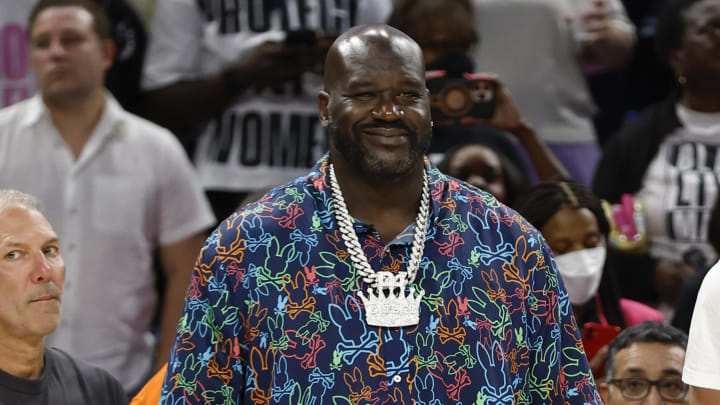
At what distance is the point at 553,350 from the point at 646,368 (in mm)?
1066

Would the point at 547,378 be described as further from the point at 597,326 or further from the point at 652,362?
the point at 597,326

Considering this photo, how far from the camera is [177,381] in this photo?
2.37 metres

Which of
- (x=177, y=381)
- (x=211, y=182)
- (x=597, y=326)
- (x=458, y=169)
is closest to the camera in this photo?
(x=177, y=381)

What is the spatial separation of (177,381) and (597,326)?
1.73 meters

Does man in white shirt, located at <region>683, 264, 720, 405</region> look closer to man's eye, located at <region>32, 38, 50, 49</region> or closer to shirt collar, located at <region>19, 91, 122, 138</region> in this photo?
shirt collar, located at <region>19, 91, 122, 138</region>

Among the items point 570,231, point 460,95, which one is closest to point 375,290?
point 570,231

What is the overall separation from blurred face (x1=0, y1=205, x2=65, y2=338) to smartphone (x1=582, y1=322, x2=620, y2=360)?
1.56 m

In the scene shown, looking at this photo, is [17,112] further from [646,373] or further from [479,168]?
[646,373]

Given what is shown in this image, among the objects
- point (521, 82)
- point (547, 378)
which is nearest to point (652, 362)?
point (547, 378)

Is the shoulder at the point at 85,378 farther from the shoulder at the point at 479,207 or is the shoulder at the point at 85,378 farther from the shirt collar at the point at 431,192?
the shoulder at the point at 479,207

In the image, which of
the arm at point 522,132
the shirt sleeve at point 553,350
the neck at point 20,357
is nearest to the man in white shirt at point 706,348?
the shirt sleeve at point 553,350

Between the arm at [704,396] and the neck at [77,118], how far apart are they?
2.63 metres

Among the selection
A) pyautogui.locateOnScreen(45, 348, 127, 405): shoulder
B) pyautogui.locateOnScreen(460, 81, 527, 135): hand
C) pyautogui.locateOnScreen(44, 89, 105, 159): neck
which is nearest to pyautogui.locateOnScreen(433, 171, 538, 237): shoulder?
pyautogui.locateOnScreen(45, 348, 127, 405): shoulder

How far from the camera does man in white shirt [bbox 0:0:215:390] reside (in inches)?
176
